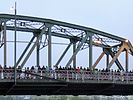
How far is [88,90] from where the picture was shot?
62.6 m

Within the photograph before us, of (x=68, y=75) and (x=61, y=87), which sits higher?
(x=68, y=75)

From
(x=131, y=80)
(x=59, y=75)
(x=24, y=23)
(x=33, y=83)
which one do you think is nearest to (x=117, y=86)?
(x=131, y=80)

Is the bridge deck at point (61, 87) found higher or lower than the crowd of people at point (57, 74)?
lower

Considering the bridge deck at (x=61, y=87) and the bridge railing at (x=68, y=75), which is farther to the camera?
the bridge deck at (x=61, y=87)

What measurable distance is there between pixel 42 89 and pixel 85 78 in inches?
207

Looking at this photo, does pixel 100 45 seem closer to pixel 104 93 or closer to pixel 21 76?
pixel 104 93

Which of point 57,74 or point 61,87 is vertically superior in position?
point 57,74

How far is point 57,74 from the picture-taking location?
2164 inches

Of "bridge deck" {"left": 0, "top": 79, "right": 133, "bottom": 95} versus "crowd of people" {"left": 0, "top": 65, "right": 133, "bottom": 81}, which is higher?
"crowd of people" {"left": 0, "top": 65, "right": 133, "bottom": 81}

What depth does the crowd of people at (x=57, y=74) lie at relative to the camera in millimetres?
50750

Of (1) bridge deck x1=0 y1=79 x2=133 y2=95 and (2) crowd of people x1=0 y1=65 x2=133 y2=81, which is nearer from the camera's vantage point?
(2) crowd of people x1=0 y1=65 x2=133 y2=81

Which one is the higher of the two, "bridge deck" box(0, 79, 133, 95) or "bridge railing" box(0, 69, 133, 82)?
"bridge railing" box(0, 69, 133, 82)

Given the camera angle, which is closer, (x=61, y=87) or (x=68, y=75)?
(x=68, y=75)

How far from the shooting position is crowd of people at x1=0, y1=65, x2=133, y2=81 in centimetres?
5075
